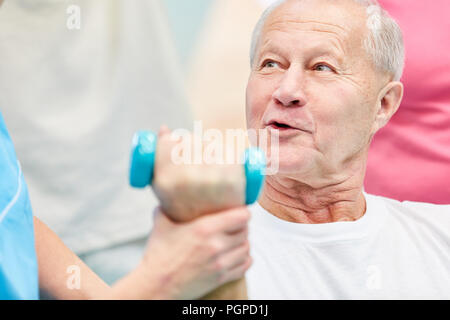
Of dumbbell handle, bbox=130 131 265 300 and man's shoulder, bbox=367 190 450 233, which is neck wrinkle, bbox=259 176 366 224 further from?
dumbbell handle, bbox=130 131 265 300

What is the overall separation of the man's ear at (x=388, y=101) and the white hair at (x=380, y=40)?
0.02 metres

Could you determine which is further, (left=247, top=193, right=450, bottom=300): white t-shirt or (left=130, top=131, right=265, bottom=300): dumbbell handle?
(left=247, top=193, right=450, bottom=300): white t-shirt

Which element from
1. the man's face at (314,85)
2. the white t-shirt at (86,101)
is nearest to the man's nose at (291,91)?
the man's face at (314,85)

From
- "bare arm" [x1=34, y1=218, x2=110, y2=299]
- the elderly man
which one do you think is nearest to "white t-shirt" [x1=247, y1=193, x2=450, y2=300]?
the elderly man

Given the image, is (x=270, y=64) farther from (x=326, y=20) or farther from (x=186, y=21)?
(x=186, y=21)

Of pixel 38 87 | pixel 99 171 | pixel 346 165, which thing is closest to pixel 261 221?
pixel 346 165

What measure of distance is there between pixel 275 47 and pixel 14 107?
639mm

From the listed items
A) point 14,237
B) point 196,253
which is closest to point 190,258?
point 196,253

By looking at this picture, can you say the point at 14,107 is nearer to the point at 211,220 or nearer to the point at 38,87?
the point at 38,87

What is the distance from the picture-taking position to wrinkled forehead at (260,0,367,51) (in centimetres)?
93

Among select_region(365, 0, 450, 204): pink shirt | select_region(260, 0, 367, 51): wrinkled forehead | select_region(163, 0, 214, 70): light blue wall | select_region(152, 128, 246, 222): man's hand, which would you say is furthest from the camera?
select_region(163, 0, 214, 70): light blue wall

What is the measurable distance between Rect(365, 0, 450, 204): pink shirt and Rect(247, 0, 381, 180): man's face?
12.5 inches

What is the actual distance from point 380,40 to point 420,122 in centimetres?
38

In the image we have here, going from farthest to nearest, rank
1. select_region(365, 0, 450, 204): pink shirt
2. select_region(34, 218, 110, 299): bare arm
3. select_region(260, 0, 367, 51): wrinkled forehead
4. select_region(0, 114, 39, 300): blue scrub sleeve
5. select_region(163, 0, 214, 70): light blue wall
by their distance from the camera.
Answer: select_region(163, 0, 214, 70): light blue wall
select_region(365, 0, 450, 204): pink shirt
select_region(260, 0, 367, 51): wrinkled forehead
select_region(34, 218, 110, 299): bare arm
select_region(0, 114, 39, 300): blue scrub sleeve
